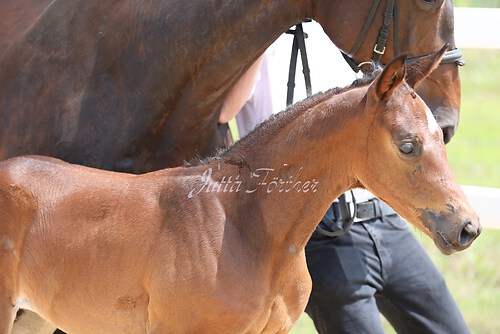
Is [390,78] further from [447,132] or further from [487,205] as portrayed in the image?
[487,205]

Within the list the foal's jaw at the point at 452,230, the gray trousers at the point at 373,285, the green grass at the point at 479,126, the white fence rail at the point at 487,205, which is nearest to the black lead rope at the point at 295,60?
the gray trousers at the point at 373,285

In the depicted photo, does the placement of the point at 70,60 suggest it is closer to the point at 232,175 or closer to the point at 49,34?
the point at 49,34

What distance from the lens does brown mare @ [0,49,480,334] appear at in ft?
8.90

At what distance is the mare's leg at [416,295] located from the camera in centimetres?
345

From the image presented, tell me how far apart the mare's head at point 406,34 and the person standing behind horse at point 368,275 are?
37 cm

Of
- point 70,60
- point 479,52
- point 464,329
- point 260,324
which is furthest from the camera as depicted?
point 479,52

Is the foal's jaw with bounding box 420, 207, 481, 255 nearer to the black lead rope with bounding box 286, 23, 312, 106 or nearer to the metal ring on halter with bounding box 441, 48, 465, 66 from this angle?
the metal ring on halter with bounding box 441, 48, 465, 66

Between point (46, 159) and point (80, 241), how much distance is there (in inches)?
11.5

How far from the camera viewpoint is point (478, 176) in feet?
23.2

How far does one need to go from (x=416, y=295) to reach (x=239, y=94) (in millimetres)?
893

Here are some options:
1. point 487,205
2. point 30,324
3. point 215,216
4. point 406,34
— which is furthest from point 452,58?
point 30,324

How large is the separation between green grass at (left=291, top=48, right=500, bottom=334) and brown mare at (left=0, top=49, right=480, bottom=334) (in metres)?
1.02

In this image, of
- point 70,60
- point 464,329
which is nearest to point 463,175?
point 464,329

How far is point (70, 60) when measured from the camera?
3.22 metres
